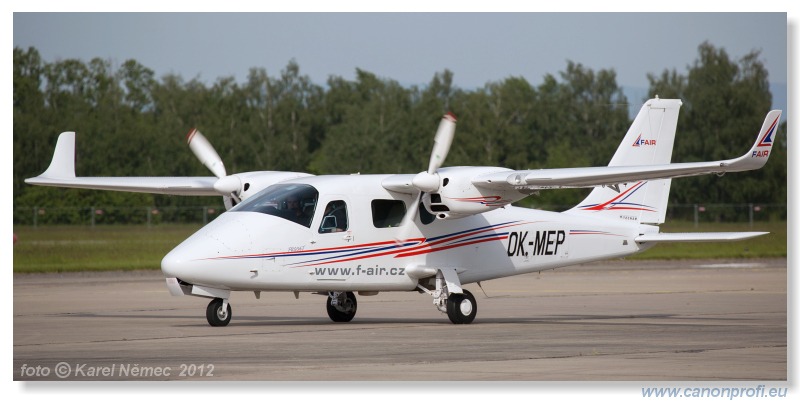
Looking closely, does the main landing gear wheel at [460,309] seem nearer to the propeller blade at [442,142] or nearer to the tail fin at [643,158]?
the propeller blade at [442,142]

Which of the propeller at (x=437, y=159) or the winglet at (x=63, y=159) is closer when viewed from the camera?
the propeller at (x=437, y=159)

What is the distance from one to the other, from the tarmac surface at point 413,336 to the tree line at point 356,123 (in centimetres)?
477

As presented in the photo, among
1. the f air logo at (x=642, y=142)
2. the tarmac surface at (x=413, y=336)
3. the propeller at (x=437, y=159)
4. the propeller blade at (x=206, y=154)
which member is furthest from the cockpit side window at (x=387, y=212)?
the f air logo at (x=642, y=142)

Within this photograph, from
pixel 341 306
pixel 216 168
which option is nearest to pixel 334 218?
pixel 341 306

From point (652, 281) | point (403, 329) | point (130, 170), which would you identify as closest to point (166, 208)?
point (130, 170)

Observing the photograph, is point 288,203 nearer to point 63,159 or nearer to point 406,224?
point 406,224

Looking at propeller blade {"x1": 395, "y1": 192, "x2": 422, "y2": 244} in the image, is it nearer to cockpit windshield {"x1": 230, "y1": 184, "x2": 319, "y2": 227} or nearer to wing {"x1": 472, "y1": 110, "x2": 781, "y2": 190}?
wing {"x1": 472, "y1": 110, "x2": 781, "y2": 190}

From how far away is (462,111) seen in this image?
7369cm

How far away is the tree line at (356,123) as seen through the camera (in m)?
36.4

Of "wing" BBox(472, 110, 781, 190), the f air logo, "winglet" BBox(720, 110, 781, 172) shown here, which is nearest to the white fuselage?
the f air logo

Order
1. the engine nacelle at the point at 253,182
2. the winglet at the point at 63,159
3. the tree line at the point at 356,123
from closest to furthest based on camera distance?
the engine nacelle at the point at 253,182 → the winglet at the point at 63,159 → the tree line at the point at 356,123

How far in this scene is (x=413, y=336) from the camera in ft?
66.2

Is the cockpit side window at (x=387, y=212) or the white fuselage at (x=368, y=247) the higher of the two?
the cockpit side window at (x=387, y=212)
